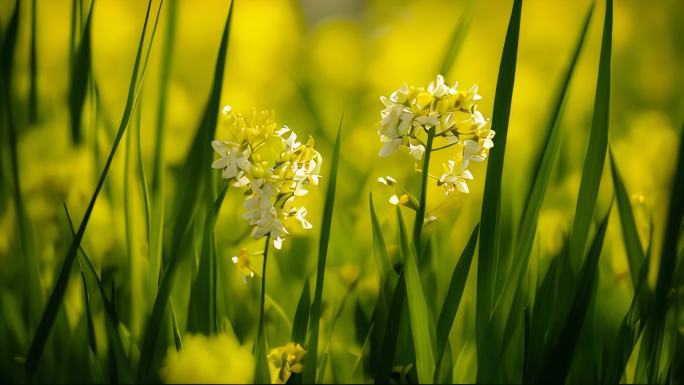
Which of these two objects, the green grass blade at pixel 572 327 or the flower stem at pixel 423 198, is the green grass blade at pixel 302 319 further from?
the green grass blade at pixel 572 327

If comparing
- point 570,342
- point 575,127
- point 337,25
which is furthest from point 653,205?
point 337,25

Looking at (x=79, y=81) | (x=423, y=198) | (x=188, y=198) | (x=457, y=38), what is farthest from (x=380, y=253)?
(x=79, y=81)

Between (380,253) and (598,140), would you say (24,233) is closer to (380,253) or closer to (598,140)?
(380,253)

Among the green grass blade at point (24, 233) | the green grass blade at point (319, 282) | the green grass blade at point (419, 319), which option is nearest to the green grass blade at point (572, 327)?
the green grass blade at point (419, 319)

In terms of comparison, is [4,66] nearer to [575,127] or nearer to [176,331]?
[176,331]

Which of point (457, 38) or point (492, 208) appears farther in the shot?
point (457, 38)
